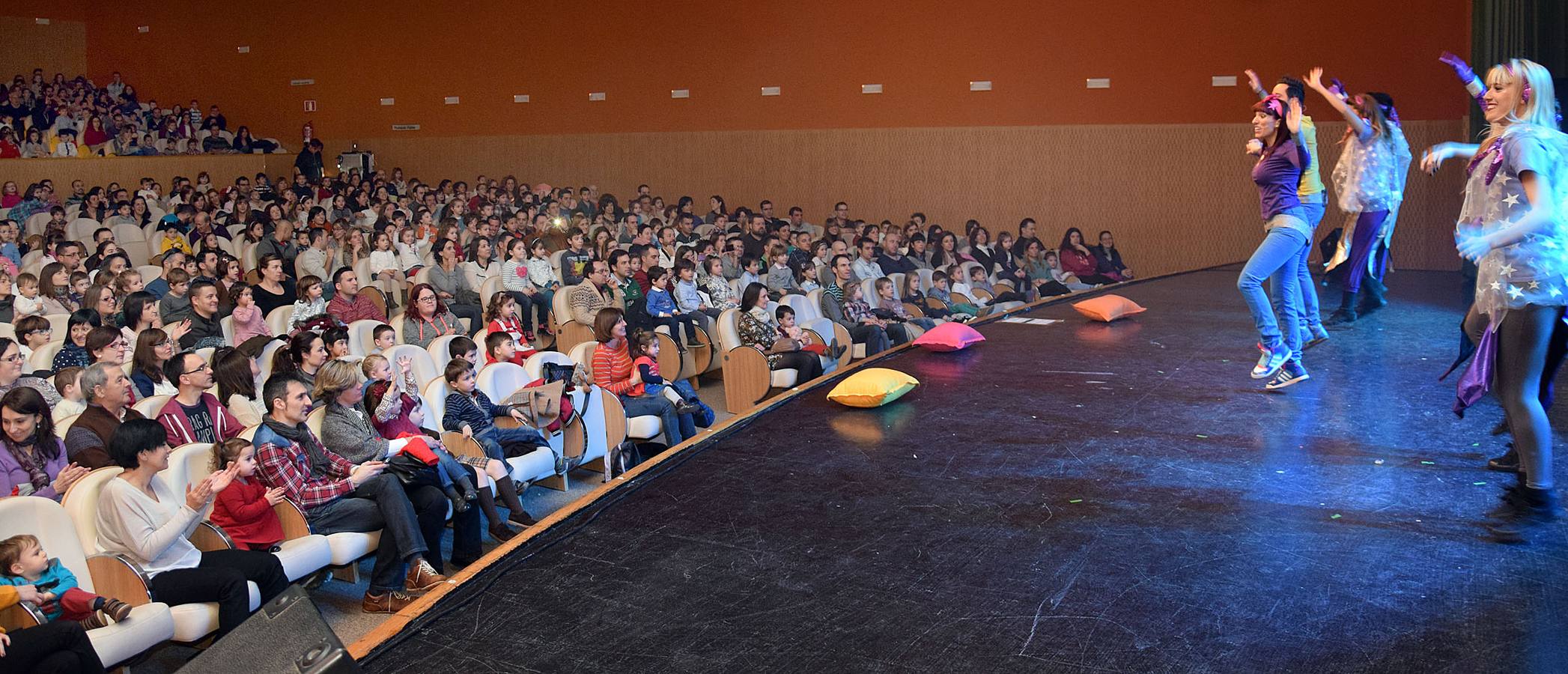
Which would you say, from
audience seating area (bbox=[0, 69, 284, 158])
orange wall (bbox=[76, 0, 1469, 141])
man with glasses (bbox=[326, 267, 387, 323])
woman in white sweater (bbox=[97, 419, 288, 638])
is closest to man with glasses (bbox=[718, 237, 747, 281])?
man with glasses (bbox=[326, 267, 387, 323])

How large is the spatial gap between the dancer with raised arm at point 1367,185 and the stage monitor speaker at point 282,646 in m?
5.20

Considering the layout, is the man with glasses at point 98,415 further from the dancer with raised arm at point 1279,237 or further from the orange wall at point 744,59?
the orange wall at point 744,59

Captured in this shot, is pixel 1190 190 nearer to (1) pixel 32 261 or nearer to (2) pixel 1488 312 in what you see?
(2) pixel 1488 312

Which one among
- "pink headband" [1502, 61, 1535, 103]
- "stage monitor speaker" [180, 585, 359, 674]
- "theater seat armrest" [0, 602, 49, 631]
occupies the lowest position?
"theater seat armrest" [0, 602, 49, 631]

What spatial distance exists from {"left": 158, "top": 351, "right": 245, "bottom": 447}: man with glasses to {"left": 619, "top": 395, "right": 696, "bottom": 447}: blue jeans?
5.28 ft

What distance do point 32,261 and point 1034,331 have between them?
6126 millimetres

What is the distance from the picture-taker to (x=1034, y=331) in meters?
5.97

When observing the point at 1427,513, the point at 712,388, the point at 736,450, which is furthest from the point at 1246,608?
→ the point at 712,388

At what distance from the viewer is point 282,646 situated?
1.83 meters

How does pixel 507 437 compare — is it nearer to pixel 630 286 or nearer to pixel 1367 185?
pixel 630 286

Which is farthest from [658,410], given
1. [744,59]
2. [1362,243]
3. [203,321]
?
[744,59]

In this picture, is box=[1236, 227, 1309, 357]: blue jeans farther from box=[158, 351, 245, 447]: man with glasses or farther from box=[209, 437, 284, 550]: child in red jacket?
box=[158, 351, 245, 447]: man with glasses

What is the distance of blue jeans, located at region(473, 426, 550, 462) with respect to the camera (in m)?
4.42

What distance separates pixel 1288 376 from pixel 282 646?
12.1 ft
